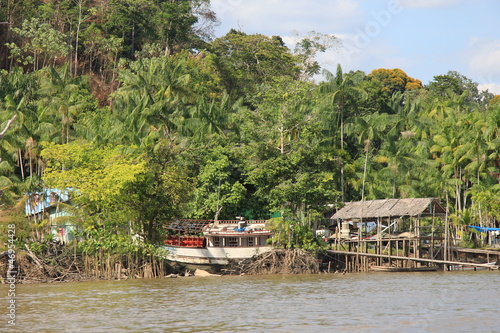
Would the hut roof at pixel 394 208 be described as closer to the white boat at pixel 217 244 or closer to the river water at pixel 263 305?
the river water at pixel 263 305

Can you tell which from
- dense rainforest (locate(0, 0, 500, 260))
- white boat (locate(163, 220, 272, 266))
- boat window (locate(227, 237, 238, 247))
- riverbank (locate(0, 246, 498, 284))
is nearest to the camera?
riverbank (locate(0, 246, 498, 284))

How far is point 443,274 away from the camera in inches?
1722

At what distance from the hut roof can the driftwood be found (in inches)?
209

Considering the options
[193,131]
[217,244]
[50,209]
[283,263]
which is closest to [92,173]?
[50,209]

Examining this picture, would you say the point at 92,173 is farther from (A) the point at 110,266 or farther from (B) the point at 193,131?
(B) the point at 193,131

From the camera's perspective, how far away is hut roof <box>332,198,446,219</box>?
46125 mm

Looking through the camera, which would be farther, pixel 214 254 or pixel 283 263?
pixel 214 254

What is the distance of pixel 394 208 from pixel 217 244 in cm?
1246

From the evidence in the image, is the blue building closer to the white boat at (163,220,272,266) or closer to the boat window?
the white boat at (163,220,272,266)

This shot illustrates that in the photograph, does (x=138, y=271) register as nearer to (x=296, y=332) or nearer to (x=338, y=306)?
(x=338, y=306)

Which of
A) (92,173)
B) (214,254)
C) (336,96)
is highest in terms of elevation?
(336,96)

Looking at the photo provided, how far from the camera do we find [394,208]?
156 feet

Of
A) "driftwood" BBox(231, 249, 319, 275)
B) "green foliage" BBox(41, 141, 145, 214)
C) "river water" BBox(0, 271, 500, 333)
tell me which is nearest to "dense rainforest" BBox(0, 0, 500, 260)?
"green foliage" BBox(41, 141, 145, 214)

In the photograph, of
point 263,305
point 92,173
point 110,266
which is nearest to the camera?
point 263,305
